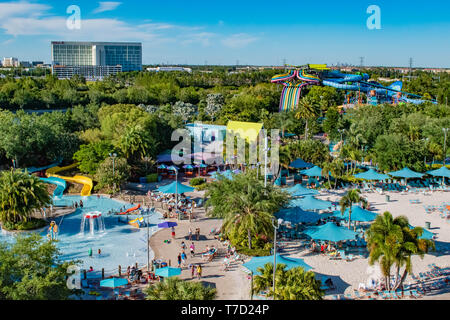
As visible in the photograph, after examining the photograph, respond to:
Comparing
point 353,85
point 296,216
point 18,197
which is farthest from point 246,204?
point 353,85

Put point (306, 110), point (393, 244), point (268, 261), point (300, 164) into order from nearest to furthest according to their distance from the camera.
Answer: point (393, 244), point (268, 261), point (300, 164), point (306, 110)

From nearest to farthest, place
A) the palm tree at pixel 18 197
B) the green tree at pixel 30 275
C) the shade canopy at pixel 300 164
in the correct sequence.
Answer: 1. the green tree at pixel 30 275
2. the palm tree at pixel 18 197
3. the shade canopy at pixel 300 164

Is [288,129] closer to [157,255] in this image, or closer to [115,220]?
[115,220]

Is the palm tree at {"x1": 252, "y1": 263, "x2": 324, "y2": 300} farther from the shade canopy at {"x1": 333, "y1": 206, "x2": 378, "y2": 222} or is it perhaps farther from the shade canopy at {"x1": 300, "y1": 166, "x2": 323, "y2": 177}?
the shade canopy at {"x1": 300, "y1": 166, "x2": 323, "y2": 177}

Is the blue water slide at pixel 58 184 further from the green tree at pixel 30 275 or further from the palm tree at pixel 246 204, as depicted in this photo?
the green tree at pixel 30 275

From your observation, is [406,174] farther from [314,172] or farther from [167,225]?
[167,225]

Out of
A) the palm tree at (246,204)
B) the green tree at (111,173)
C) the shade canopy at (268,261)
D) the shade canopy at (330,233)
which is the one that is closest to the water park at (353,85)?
the green tree at (111,173)

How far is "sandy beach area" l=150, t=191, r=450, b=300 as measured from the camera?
1933 centimetres

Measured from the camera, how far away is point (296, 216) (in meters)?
25.8

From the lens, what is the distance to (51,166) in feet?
132

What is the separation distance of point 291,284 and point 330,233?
26.7 feet

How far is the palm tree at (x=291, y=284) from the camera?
1489 cm

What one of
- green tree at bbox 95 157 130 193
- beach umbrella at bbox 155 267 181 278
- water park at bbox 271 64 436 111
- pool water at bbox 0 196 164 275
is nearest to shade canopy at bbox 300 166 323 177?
pool water at bbox 0 196 164 275

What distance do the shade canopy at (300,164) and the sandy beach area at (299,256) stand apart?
28.3 ft
